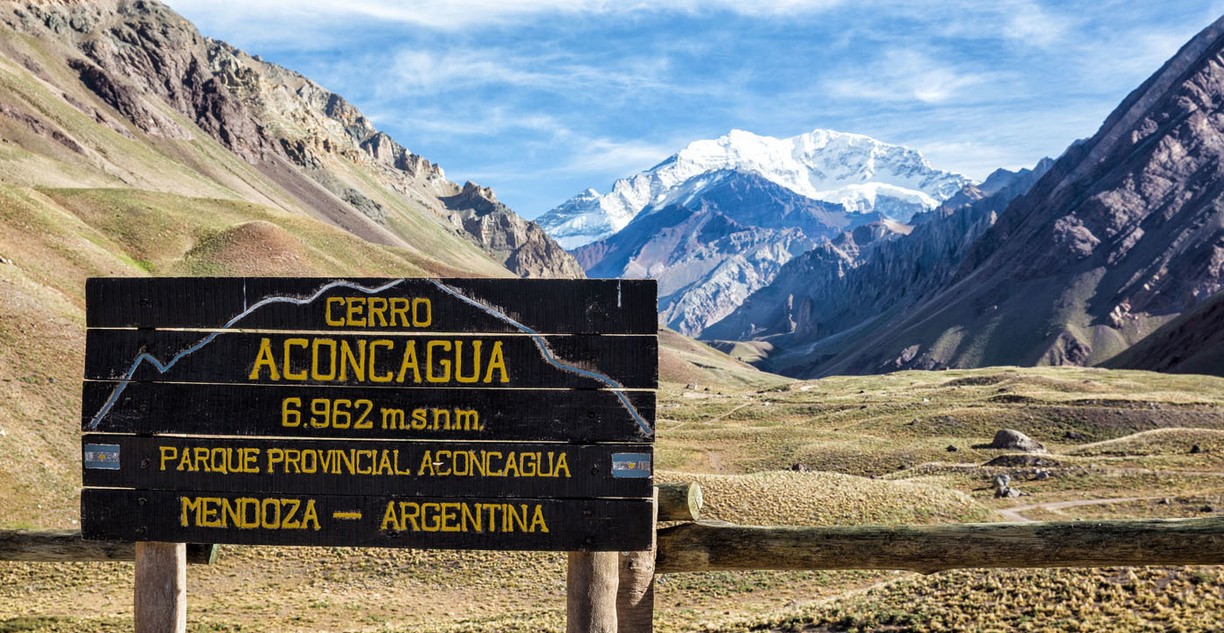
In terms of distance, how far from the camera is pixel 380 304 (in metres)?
7.94

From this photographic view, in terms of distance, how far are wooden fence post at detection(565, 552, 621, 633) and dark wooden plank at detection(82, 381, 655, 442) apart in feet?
3.78

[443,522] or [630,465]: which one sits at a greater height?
[630,465]

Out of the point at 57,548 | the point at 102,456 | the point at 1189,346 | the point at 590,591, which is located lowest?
the point at 590,591

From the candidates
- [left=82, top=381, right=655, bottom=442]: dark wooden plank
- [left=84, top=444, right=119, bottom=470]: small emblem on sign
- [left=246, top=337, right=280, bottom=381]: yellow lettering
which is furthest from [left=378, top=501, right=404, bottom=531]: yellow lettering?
[left=84, top=444, right=119, bottom=470]: small emblem on sign

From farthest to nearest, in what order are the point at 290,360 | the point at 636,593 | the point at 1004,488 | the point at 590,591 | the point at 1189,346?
1. the point at 1189,346
2. the point at 1004,488
3. the point at 636,593
4. the point at 590,591
5. the point at 290,360

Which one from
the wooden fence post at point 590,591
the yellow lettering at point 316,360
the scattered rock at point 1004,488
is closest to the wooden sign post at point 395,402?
the yellow lettering at point 316,360

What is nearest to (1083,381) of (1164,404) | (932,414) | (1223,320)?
(1164,404)

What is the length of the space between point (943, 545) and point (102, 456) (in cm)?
808

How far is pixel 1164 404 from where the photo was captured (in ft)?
262

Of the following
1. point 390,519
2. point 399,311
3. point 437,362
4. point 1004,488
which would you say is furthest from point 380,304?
point 1004,488

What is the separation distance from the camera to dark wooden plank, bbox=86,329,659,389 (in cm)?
783

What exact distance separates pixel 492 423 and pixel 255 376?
2200 mm

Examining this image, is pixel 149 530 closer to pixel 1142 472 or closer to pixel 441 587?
pixel 441 587

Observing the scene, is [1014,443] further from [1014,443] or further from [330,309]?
[330,309]
